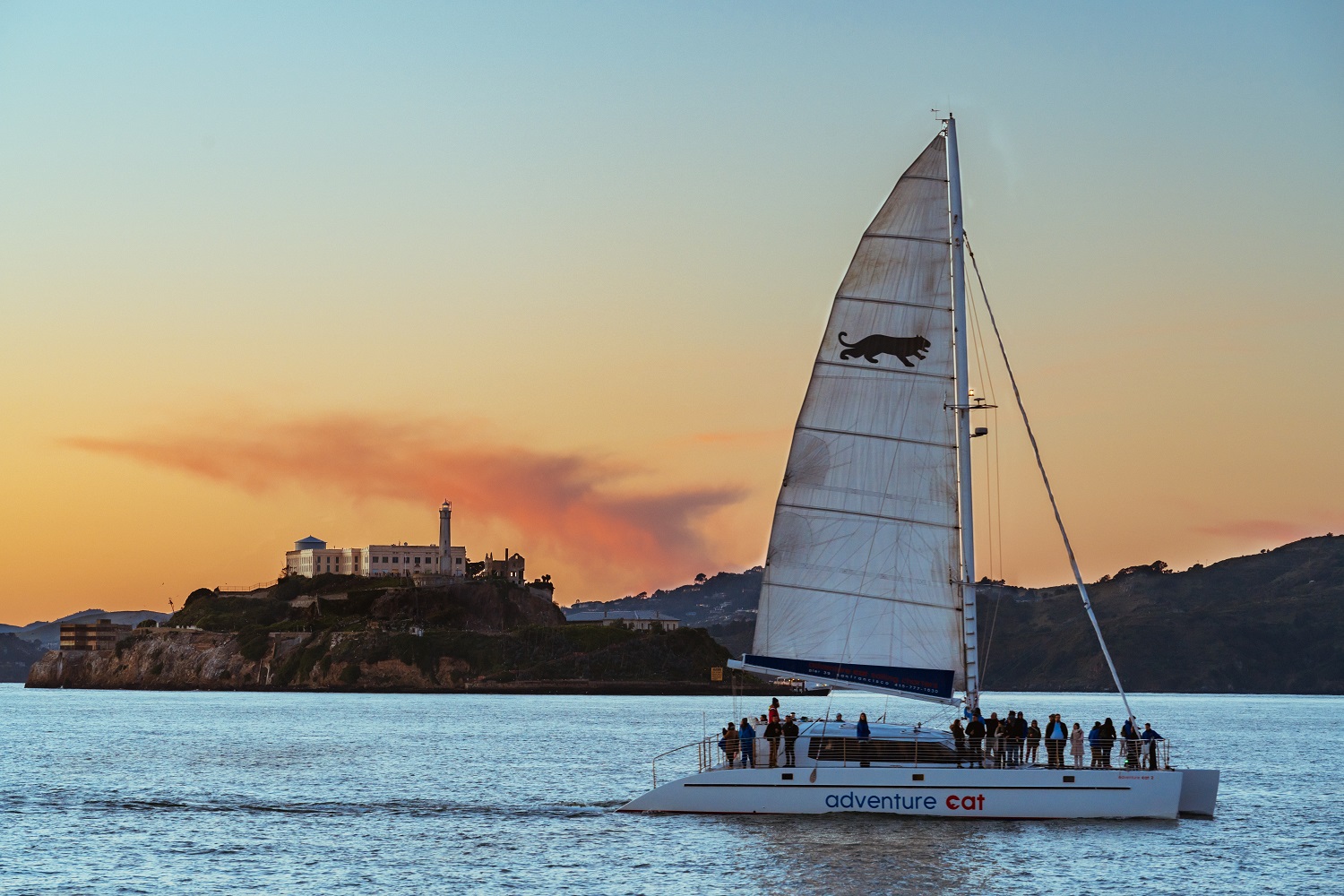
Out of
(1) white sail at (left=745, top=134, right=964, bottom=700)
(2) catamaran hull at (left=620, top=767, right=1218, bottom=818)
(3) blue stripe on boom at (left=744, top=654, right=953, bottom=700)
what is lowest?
(2) catamaran hull at (left=620, top=767, right=1218, bottom=818)

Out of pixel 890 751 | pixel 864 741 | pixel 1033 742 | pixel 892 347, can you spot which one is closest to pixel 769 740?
pixel 864 741

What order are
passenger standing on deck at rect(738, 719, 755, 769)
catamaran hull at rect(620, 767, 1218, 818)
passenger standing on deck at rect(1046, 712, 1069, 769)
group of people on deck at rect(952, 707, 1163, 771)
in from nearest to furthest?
catamaran hull at rect(620, 767, 1218, 818) → group of people on deck at rect(952, 707, 1163, 771) → passenger standing on deck at rect(1046, 712, 1069, 769) → passenger standing on deck at rect(738, 719, 755, 769)

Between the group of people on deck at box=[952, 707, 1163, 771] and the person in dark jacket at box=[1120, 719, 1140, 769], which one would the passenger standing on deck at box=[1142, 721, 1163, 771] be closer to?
the group of people on deck at box=[952, 707, 1163, 771]

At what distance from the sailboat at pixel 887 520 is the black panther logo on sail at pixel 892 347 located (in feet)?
0.10

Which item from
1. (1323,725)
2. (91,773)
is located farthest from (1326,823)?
(1323,725)

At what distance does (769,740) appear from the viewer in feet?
123

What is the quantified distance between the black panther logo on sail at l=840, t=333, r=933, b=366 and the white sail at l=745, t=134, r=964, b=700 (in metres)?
0.03

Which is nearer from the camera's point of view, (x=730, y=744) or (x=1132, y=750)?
(x=1132, y=750)

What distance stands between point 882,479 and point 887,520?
100 cm

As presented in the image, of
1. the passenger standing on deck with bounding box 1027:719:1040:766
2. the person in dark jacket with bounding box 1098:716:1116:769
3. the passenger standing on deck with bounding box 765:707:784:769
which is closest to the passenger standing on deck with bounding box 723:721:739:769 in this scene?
the passenger standing on deck with bounding box 765:707:784:769

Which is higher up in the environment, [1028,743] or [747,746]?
[1028,743]

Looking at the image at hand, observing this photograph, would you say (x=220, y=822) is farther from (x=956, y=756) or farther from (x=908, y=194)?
(x=908, y=194)

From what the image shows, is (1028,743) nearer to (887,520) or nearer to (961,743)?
(961,743)

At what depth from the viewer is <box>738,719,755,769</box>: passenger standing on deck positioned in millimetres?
37531
